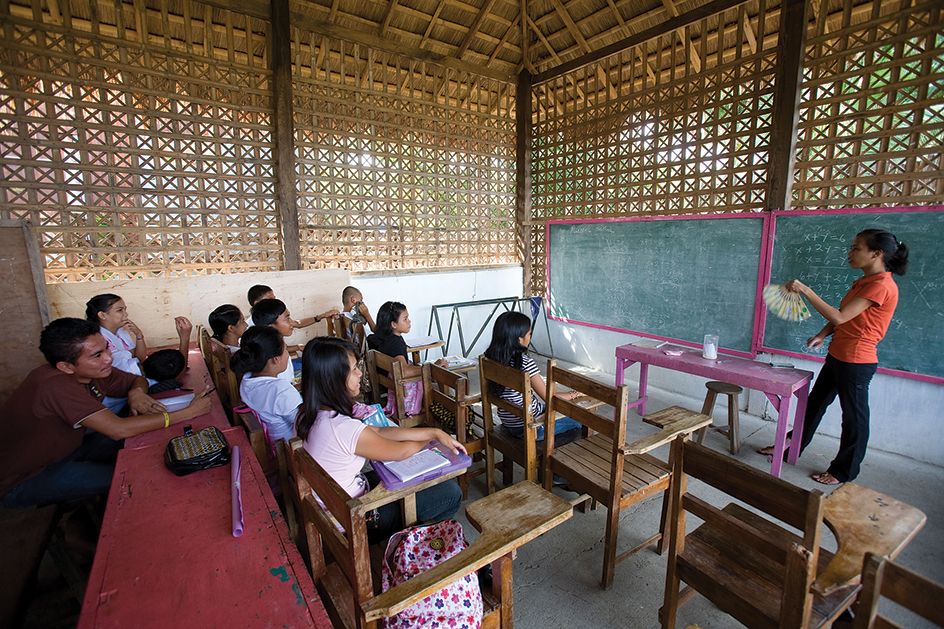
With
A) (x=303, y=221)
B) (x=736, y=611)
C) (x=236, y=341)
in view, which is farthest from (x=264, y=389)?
(x=303, y=221)

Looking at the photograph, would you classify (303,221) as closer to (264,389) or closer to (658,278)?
(264,389)

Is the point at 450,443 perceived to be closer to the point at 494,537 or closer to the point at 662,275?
the point at 494,537

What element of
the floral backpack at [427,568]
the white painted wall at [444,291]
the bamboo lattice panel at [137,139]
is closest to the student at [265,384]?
the floral backpack at [427,568]

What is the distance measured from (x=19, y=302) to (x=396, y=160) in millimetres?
3331

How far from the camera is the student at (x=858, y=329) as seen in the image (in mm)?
2459

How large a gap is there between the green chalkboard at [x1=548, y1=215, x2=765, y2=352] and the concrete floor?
132cm

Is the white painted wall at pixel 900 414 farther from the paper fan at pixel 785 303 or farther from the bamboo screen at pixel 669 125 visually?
the bamboo screen at pixel 669 125

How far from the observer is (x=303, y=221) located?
439 centimetres

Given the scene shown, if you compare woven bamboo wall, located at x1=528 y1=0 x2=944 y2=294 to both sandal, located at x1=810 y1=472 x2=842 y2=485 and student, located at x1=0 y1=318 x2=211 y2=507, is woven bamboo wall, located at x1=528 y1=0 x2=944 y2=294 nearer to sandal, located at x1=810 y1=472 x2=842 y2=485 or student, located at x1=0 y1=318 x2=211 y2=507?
sandal, located at x1=810 y1=472 x2=842 y2=485

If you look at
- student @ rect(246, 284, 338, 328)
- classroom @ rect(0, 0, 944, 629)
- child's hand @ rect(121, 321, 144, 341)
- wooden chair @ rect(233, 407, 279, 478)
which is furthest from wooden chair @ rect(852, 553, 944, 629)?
child's hand @ rect(121, 321, 144, 341)

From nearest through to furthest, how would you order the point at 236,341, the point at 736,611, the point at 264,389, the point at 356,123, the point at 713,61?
the point at 736,611 < the point at 264,389 < the point at 236,341 < the point at 713,61 < the point at 356,123

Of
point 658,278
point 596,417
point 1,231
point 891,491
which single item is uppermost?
point 1,231

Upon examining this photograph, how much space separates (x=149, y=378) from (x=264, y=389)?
1302mm

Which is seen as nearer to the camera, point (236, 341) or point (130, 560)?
point (130, 560)
